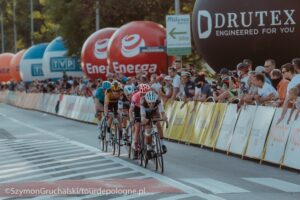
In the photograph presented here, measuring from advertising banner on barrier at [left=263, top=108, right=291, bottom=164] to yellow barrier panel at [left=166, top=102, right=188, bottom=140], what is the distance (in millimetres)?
6161

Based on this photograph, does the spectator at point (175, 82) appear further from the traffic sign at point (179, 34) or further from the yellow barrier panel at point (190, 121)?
the traffic sign at point (179, 34)

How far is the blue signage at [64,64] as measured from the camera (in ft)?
165

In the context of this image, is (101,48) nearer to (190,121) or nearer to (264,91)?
(190,121)

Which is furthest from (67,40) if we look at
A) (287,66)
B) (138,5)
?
(287,66)

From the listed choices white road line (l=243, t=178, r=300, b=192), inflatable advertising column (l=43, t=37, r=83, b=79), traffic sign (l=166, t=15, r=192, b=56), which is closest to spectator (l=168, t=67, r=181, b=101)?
traffic sign (l=166, t=15, r=192, b=56)

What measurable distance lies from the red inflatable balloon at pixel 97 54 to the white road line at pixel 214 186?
84.2 feet

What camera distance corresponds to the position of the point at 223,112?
20.4m

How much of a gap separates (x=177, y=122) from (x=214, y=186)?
1053 cm

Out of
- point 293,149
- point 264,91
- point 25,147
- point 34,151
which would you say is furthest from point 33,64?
point 293,149

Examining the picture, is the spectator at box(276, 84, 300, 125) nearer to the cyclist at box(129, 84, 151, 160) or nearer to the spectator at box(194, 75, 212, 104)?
the cyclist at box(129, 84, 151, 160)

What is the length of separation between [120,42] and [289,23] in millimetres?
12394

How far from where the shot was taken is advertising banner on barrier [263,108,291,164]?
16.6 m

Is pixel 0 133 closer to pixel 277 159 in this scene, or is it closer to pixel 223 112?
pixel 223 112

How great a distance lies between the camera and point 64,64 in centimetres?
5116
